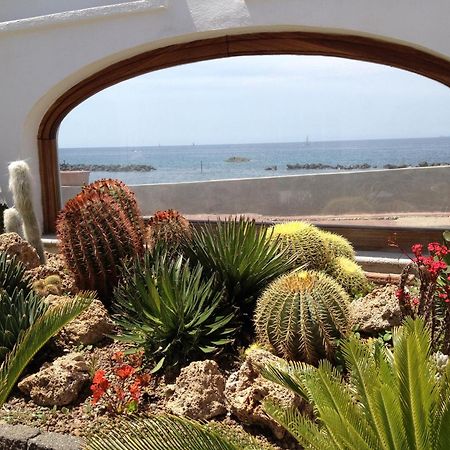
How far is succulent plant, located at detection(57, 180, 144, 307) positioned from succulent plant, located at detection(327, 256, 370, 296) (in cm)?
156

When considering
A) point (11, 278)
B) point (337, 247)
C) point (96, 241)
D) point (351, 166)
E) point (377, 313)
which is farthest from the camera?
point (351, 166)

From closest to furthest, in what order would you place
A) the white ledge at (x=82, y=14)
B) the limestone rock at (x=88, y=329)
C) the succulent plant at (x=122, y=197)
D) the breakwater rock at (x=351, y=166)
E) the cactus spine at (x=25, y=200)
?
the limestone rock at (x=88, y=329) < the succulent plant at (x=122, y=197) < the cactus spine at (x=25, y=200) < the breakwater rock at (x=351, y=166) < the white ledge at (x=82, y=14)

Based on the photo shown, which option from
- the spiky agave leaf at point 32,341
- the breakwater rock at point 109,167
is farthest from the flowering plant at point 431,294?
the breakwater rock at point 109,167

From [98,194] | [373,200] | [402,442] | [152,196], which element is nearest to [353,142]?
[373,200]

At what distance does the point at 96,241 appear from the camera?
5082 mm

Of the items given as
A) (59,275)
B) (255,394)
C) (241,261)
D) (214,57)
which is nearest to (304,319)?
(255,394)

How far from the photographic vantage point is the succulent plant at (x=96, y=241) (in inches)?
201

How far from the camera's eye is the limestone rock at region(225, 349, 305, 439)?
129 inches

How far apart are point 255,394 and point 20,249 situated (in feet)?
10.8

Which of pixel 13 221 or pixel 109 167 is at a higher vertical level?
pixel 109 167

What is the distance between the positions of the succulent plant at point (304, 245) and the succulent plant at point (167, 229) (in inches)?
29.4

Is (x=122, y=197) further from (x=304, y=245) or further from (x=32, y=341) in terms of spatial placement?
(x=32, y=341)

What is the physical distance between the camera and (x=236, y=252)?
4523 millimetres

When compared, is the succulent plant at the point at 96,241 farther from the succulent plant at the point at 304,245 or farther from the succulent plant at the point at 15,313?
the succulent plant at the point at 304,245
